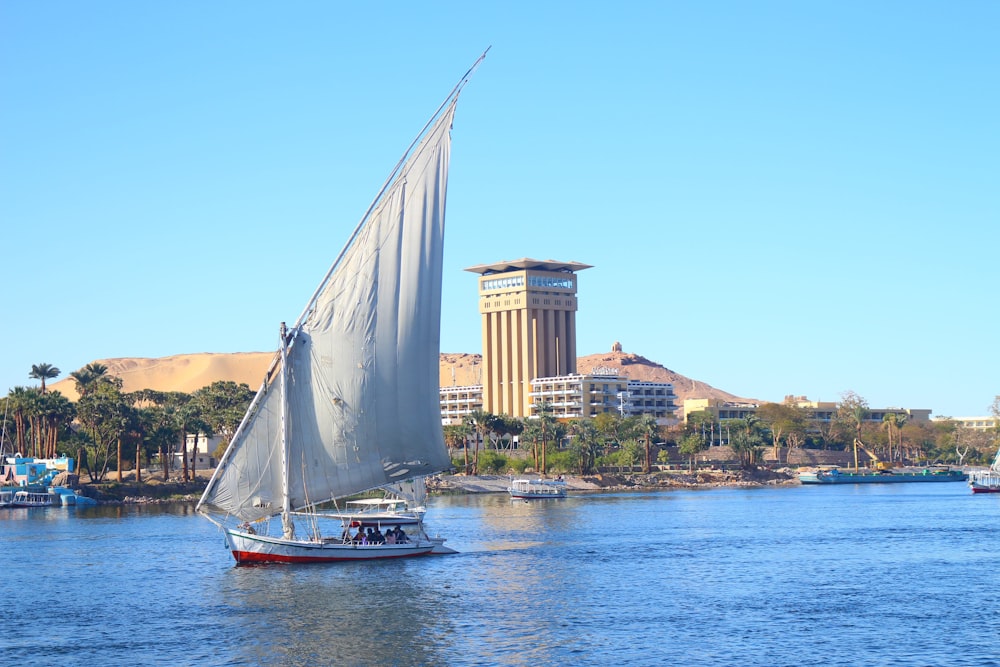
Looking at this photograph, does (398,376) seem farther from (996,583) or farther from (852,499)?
(852,499)

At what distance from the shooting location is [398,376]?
53031 mm

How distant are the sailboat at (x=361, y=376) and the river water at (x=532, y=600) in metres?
3.94

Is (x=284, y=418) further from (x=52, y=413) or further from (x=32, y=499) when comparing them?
(x=52, y=413)

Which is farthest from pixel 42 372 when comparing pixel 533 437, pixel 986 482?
pixel 986 482

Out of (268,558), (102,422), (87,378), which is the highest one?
(87,378)

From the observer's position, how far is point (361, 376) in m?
52.8

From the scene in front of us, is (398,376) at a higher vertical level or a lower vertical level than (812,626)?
higher

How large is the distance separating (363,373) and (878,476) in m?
148

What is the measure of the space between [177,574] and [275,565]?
164 inches

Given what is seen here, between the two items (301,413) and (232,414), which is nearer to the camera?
(301,413)

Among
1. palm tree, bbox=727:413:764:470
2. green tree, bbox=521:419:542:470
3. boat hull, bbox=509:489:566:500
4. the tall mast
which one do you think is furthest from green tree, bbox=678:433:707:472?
the tall mast

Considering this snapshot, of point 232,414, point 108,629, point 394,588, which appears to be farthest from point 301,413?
point 232,414

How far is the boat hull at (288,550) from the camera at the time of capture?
54406mm

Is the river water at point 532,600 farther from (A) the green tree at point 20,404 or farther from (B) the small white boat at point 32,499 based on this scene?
(A) the green tree at point 20,404
